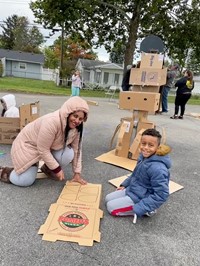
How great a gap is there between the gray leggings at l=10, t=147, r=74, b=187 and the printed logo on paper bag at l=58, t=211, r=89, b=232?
69cm

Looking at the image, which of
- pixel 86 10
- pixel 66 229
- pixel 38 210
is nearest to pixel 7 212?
pixel 38 210

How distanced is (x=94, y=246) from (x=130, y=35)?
49.8ft

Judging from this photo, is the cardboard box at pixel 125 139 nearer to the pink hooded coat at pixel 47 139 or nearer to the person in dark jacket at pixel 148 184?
the pink hooded coat at pixel 47 139

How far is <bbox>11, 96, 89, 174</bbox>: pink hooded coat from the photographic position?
2.65 m

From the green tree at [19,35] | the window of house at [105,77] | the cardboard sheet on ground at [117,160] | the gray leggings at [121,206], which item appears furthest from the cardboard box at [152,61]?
the green tree at [19,35]

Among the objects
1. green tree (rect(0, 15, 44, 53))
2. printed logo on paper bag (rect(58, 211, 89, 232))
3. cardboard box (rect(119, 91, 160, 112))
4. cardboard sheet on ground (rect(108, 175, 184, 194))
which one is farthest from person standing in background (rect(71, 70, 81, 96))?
green tree (rect(0, 15, 44, 53))

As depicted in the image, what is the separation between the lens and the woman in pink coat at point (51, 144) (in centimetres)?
266

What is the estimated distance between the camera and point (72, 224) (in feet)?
7.55

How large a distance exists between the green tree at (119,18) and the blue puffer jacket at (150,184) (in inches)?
478

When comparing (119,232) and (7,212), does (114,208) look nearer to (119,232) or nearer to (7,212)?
(119,232)

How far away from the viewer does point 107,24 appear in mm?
16812

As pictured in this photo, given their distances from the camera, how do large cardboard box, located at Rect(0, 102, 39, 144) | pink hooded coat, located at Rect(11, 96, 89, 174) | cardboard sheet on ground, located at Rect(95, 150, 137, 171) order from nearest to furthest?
pink hooded coat, located at Rect(11, 96, 89, 174)
cardboard sheet on ground, located at Rect(95, 150, 137, 171)
large cardboard box, located at Rect(0, 102, 39, 144)

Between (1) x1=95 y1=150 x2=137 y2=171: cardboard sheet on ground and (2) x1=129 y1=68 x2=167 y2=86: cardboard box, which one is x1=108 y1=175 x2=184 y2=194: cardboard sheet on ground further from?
(2) x1=129 y1=68 x2=167 y2=86: cardboard box

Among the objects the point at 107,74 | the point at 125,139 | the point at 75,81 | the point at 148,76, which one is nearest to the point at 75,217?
the point at 125,139
